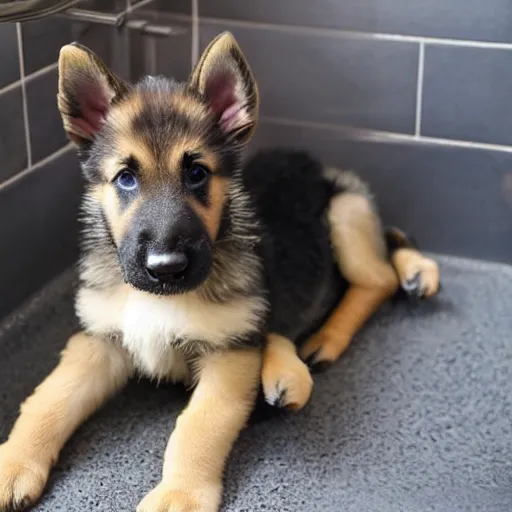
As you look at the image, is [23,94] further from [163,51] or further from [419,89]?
[419,89]

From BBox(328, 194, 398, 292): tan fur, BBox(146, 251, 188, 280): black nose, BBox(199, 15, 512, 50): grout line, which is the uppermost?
BBox(199, 15, 512, 50): grout line

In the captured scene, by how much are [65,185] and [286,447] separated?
0.77 meters

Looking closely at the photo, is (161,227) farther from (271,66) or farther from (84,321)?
(271,66)

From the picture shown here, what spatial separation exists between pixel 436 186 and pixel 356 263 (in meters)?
0.36

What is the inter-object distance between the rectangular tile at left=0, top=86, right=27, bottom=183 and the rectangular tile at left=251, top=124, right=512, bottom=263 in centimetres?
58

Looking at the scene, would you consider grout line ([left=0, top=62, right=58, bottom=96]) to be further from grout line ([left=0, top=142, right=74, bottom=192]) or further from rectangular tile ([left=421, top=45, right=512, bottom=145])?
rectangular tile ([left=421, top=45, right=512, bottom=145])

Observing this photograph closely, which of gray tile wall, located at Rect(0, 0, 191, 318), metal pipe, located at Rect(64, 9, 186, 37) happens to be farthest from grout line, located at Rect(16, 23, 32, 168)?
metal pipe, located at Rect(64, 9, 186, 37)

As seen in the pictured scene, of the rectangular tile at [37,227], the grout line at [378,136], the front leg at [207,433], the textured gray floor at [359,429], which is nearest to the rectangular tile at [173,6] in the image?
the grout line at [378,136]

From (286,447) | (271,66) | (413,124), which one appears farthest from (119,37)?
(286,447)

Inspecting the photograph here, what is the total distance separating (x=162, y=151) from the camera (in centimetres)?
133

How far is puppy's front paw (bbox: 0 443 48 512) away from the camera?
133 centimetres

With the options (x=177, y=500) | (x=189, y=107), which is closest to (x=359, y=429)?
(x=177, y=500)

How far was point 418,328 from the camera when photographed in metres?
1.83

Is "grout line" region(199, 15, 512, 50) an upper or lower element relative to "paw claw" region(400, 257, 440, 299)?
upper
